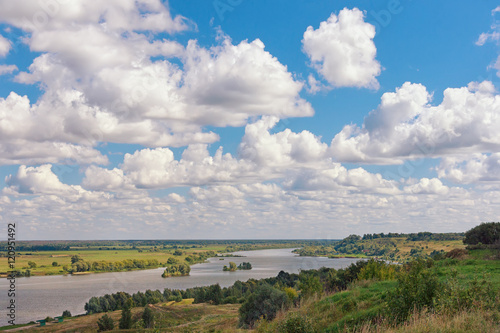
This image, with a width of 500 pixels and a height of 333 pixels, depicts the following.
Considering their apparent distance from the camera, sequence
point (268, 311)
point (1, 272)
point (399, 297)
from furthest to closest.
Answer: point (1, 272) → point (268, 311) → point (399, 297)

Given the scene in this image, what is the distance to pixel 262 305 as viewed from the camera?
42.1 meters

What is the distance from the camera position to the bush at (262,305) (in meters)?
41.3

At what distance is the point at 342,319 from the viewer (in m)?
18.3

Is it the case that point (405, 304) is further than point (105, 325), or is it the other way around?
point (105, 325)

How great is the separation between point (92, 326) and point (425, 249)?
472 ft

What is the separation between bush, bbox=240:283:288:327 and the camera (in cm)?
4131

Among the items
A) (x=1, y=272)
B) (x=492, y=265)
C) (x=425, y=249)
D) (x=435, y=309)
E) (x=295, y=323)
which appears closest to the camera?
(x=435, y=309)

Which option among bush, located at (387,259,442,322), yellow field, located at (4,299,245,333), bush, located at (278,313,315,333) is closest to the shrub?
yellow field, located at (4,299,245,333)

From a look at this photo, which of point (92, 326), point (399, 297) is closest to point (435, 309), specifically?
point (399, 297)

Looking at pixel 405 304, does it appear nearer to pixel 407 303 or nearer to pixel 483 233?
pixel 407 303

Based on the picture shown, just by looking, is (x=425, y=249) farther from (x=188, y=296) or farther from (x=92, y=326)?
(x=92, y=326)

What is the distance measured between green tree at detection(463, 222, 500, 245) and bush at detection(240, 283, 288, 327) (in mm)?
24984

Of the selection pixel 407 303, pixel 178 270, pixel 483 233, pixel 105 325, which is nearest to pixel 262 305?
pixel 105 325

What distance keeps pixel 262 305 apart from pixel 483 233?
28711mm
